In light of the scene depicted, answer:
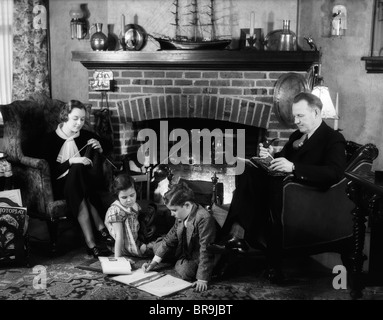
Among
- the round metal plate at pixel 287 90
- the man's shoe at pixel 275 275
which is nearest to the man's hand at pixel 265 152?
the man's shoe at pixel 275 275

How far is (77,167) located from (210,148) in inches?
53.8

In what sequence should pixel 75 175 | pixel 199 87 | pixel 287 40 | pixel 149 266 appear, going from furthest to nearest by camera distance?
1. pixel 199 87
2. pixel 287 40
3. pixel 75 175
4. pixel 149 266

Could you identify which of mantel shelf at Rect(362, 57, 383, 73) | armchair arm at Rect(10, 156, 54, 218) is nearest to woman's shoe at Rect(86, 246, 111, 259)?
armchair arm at Rect(10, 156, 54, 218)

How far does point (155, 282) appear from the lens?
286 cm

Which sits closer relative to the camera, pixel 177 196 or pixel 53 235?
pixel 177 196

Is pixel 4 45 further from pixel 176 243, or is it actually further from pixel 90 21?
pixel 176 243

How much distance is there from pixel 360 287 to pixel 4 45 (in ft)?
12.9

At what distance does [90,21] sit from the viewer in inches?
174

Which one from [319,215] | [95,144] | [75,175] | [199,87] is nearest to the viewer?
[319,215]

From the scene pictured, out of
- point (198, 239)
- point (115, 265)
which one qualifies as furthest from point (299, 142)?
point (115, 265)

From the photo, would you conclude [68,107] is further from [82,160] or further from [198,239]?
[198,239]

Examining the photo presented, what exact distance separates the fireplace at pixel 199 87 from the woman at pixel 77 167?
0.64 meters

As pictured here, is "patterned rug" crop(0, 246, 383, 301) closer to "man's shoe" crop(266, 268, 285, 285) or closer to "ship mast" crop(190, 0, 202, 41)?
"man's shoe" crop(266, 268, 285, 285)

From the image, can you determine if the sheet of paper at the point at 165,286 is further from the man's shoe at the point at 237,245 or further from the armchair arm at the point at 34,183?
the armchair arm at the point at 34,183
